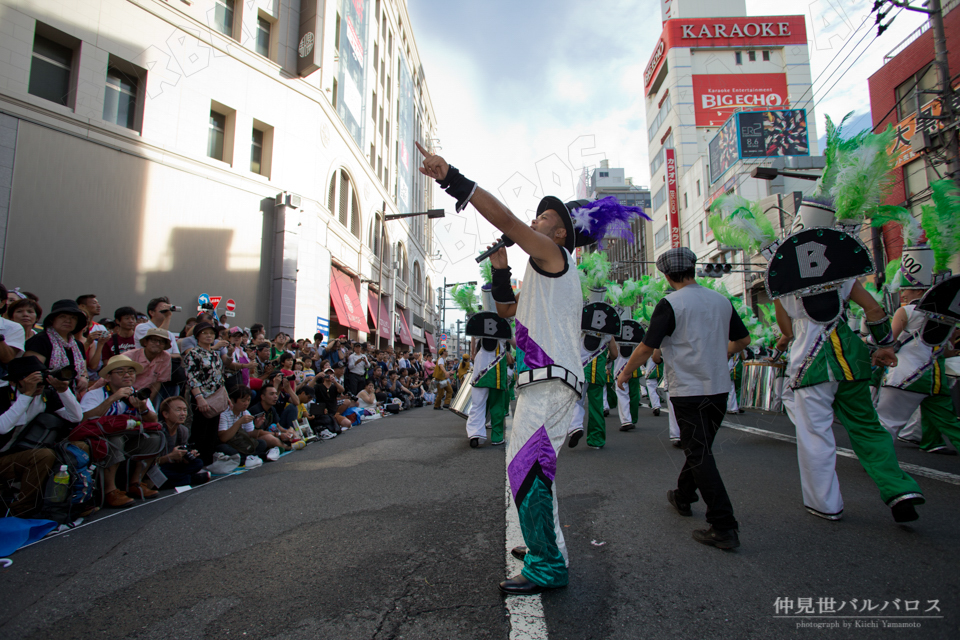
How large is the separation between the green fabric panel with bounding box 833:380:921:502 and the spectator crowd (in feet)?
17.8

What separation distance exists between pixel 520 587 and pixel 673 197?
A: 44.1 metres

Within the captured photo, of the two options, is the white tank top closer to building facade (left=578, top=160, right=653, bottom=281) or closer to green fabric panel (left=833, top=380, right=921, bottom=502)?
green fabric panel (left=833, top=380, right=921, bottom=502)

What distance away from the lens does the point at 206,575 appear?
2576mm

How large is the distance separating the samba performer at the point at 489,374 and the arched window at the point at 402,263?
2505 centimetres

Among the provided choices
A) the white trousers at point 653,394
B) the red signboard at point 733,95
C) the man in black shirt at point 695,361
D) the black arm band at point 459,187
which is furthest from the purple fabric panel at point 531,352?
the red signboard at point 733,95

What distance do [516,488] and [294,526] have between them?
1852 mm

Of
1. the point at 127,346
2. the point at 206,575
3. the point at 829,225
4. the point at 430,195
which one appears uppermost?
the point at 430,195

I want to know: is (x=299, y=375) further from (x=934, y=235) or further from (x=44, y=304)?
(x=934, y=235)

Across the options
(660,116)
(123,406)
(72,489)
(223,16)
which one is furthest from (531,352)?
(660,116)

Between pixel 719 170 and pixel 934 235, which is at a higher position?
pixel 719 170

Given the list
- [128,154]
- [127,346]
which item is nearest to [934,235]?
[127,346]

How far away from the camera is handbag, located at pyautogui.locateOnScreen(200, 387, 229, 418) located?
5.71 m

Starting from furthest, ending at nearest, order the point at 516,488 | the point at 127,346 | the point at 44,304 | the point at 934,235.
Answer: the point at 44,304
the point at 127,346
the point at 934,235
the point at 516,488

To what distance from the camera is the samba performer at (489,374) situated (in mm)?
6629
